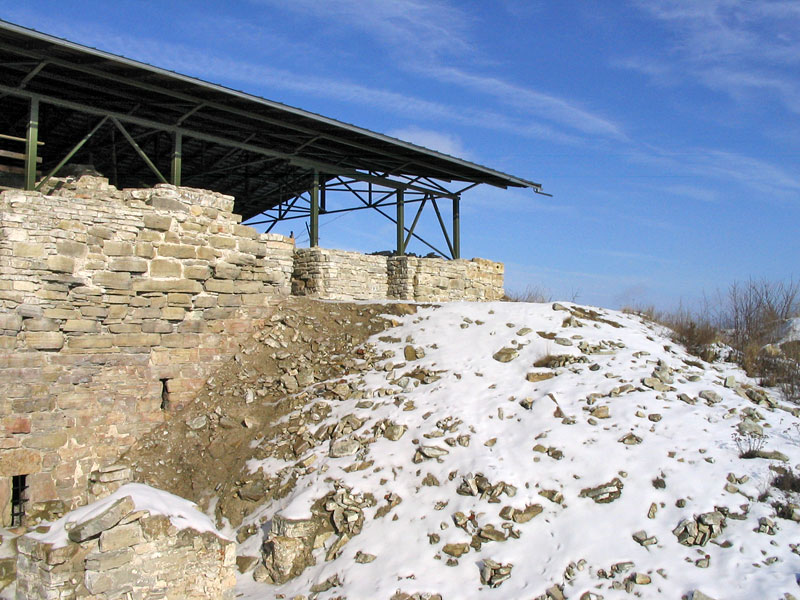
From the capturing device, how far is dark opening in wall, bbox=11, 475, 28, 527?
8453 mm

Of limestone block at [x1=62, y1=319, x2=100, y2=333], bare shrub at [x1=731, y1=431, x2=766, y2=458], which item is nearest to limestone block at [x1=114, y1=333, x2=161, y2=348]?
limestone block at [x1=62, y1=319, x2=100, y2=333]

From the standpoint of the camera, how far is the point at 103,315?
9492mm

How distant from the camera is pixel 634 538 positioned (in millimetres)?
6430

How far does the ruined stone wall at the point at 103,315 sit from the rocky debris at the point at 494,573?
559 cm

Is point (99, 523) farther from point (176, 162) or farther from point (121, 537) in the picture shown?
point (176, 162)

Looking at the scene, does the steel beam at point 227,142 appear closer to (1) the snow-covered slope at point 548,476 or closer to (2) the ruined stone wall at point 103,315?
(2) the ruined stone wall at point 103,315

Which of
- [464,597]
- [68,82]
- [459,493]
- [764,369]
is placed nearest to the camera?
[464,597]

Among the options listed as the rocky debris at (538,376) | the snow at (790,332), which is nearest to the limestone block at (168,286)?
the rocky debris at (538,376)

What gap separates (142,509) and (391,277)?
1111cm

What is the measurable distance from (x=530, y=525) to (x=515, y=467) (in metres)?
0.87

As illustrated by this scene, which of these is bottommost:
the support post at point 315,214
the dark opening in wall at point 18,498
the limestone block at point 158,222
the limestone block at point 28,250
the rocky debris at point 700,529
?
the dark opening in wall at point 18,498

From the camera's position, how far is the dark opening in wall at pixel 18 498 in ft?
27.7

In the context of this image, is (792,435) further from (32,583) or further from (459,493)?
(32,583)

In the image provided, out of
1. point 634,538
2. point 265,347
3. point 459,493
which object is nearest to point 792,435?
point 634,538
